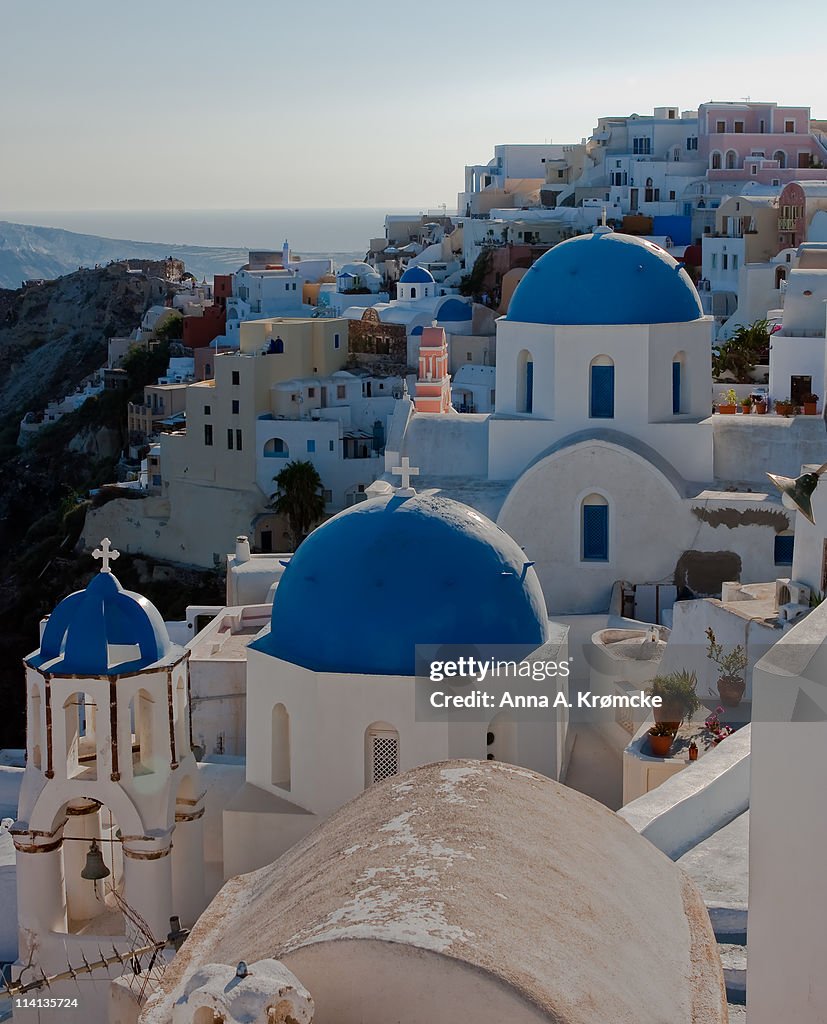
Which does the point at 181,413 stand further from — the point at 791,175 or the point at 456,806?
the point at 456,806

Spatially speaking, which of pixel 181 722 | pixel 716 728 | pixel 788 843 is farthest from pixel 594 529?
pixel 788 843

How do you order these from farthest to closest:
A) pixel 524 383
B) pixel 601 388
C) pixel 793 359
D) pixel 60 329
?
pixel 60 329
pixel 793 359
pixel 524 383
pixel 601 388

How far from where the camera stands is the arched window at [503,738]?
12180mm

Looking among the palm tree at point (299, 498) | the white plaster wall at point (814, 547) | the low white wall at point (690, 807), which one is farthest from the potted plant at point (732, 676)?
the palm tree at point (299, 498)

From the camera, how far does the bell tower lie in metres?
11.1

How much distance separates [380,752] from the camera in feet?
39.0

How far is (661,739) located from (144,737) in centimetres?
375

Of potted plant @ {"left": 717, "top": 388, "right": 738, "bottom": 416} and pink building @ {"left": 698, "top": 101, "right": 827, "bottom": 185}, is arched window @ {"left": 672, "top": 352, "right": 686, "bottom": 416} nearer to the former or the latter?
potted plant @ {"left": 717, "top": 388, "right": 738, "bottom": 416}

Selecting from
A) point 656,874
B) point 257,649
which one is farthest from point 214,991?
point 257,649

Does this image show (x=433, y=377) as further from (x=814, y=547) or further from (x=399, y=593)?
(x=399, y=593)

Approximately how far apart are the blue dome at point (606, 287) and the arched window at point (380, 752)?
731 cm

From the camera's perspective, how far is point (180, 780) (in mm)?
11492

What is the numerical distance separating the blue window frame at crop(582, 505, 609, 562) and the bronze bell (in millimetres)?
7580

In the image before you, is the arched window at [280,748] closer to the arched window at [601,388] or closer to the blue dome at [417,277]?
the arched window at [601,388]
